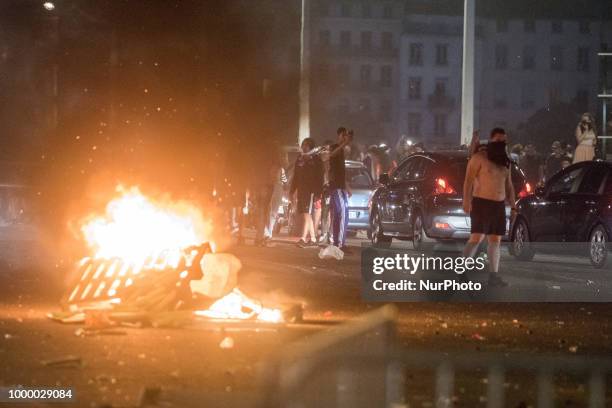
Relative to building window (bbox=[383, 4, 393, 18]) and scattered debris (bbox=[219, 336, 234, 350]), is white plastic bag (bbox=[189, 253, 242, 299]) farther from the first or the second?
building window (bbox=[383, 4, 393, 18])

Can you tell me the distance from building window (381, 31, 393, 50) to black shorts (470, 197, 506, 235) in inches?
5079

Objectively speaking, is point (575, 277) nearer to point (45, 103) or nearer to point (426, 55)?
point (45, 103)

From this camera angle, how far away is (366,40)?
145 meters

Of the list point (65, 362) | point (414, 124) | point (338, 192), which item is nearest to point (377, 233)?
point (338, 192)

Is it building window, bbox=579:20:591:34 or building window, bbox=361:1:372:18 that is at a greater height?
building window, bbox=361:1:372:18

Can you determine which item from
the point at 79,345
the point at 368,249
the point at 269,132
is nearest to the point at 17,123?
the point at 269,132

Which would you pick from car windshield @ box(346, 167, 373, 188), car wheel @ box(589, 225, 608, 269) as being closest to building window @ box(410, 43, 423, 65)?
car windshield @ box(346, 167, 373, 188)

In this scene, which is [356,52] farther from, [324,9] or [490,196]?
[490,196]

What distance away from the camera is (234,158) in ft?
152

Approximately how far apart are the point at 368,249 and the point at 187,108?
88.7ft

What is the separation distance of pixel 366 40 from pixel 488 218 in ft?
424

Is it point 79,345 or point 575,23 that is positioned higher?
point 575,23

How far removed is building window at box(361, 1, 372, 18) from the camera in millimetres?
145525

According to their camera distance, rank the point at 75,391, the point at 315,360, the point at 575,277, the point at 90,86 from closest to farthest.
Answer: the point at 315,360 < the point at 75,391 < the point at 575,277 < the point at 90,86
